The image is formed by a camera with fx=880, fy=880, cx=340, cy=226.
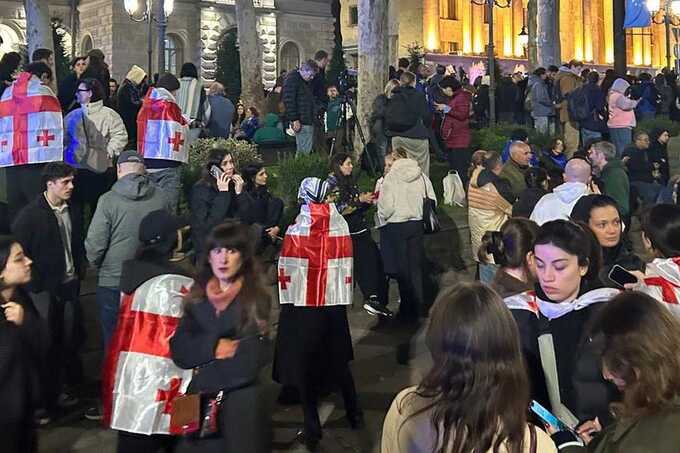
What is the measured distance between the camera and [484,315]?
2645 millimetres

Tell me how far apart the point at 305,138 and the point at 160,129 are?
4817 mm

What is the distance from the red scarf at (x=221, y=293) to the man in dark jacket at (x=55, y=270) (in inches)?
84.2

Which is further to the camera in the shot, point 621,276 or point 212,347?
point 621,276

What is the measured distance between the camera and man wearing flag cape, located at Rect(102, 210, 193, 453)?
13.2 ft

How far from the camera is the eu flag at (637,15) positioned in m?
26.1

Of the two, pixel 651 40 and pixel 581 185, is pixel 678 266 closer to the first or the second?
pixel 581 185

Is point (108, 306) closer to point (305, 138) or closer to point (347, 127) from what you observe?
point (305, 138)

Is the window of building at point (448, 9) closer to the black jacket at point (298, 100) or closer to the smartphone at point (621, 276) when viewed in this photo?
the black jacket at point (298, 100)

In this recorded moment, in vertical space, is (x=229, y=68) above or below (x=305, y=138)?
above

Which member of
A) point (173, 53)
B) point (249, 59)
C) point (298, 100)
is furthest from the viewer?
point (173, 53)

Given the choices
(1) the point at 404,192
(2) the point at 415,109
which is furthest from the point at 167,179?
(2) the point at 415,109

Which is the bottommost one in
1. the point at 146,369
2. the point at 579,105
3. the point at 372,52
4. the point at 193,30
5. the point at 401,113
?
the point at 146,369

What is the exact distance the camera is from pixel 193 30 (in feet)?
124

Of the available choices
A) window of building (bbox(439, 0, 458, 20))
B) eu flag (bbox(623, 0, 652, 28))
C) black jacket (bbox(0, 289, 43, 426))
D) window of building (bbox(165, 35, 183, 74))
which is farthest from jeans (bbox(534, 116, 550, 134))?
window of building (bbox(439, 0, 458, 20))
